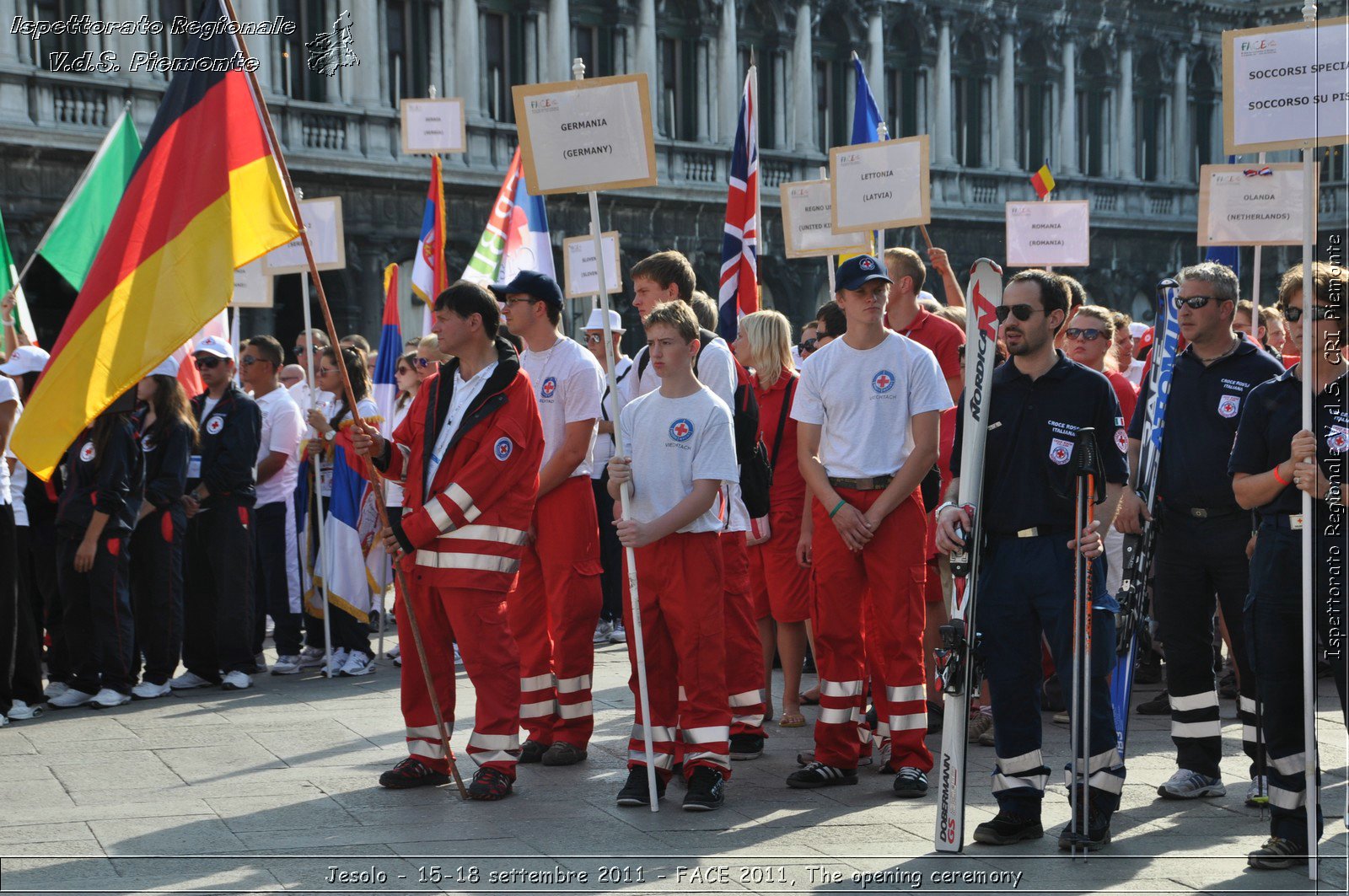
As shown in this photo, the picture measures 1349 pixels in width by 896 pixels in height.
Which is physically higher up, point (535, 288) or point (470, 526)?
point (535, 288)

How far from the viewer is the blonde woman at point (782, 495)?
7766 mm

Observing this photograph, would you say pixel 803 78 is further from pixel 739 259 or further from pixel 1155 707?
pixel 1155 707

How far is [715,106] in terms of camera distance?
29.1m

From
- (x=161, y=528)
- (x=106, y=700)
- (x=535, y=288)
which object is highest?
(x=535, y=288)

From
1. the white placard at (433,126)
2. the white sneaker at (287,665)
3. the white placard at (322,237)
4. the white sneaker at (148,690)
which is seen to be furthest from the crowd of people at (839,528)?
the white placard at (433,126)

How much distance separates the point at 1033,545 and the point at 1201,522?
2.99 ft

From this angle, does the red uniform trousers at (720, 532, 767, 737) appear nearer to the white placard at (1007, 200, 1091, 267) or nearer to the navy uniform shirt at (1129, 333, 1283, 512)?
the navy uniform shirt at (1129, 333, 1283, 512)

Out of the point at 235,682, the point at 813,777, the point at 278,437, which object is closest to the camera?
the point at 813,777

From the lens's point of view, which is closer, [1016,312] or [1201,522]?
→ [1016,312]

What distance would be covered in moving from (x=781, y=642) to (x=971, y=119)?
2801cm

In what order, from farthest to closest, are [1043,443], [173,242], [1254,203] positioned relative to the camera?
[1254,203]
[173,242]
[1043,443]

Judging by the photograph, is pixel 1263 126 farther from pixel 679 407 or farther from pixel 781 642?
pixel 781 642

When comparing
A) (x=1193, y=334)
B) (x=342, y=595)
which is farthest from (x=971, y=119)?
(x=1193, y=334)

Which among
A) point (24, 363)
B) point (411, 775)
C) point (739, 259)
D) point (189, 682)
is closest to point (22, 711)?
point (189, 682)
